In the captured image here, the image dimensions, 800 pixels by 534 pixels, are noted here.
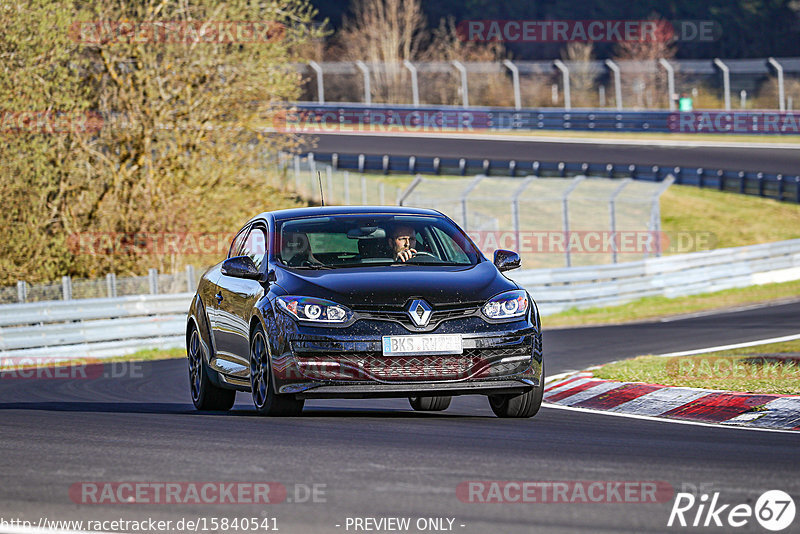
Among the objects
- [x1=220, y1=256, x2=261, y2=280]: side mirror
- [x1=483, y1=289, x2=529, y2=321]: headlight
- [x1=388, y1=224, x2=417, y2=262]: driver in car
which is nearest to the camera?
[x1=483, y1=289, x2=529, y2=321]: headlight

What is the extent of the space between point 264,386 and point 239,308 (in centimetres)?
87

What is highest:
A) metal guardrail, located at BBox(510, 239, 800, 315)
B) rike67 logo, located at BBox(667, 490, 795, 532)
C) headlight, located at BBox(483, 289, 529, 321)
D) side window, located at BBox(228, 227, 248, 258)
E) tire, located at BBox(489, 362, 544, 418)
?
side window, located at BBox(228, 227, 248, 258)

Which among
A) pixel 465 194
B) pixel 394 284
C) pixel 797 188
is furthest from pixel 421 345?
pixel 797 188

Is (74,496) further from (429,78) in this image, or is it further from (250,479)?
(429,78)

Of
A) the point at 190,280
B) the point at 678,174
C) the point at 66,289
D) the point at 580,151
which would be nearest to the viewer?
the point at 66,289

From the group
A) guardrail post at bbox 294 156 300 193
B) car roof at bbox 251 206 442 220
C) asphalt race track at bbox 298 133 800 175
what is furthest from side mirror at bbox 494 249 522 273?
asphalt race track at bbox 298 133 800 175

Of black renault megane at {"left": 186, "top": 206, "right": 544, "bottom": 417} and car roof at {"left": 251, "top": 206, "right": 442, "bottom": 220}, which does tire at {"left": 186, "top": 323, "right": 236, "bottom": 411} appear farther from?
car roof at {"left": 251, "top": 206, "right": 442, "bottom": 220}

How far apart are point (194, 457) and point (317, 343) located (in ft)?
6.27

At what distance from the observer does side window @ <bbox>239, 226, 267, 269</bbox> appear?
34.8ft

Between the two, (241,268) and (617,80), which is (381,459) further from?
(617,80)

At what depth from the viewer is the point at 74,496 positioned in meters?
6.23

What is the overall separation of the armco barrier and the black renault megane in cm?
1144

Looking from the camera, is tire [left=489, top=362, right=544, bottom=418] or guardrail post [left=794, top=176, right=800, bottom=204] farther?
guardrail post [left=794, top=176, right=800, bottom=204]

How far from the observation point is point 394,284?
937 centimetres
